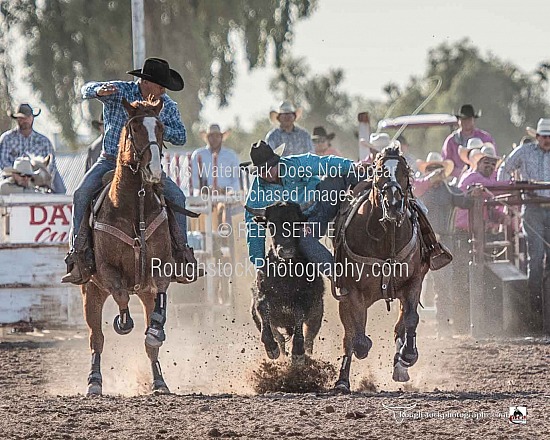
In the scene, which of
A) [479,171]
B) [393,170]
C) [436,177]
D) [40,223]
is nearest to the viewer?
[393,170]

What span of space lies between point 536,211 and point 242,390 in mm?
4365

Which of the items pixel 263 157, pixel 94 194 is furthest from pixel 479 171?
pixel 94 194

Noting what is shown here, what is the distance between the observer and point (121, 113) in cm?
873

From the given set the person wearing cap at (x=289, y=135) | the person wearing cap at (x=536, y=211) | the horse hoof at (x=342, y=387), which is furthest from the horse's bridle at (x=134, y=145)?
the person wearing cap at (x=536, y=211)

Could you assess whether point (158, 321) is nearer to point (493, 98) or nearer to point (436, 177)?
point (436, 177)

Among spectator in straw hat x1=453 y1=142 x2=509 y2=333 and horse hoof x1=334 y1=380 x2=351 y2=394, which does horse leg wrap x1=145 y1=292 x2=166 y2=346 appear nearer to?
horse hoof x1=334 y1=380 x2=351 y2=394

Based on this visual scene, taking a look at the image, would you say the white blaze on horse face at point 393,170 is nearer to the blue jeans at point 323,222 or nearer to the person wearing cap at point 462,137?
the blue jeans at point 323,222

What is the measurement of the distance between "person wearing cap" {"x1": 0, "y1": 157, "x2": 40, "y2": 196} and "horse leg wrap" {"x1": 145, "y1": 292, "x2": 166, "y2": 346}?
5.07 meters

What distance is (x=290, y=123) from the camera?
525 inches

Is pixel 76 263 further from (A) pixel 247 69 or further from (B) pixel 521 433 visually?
(A) pixel 247 69

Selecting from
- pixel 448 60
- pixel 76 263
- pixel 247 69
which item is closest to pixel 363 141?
pixel 76 263

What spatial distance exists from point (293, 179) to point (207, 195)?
395 centimetres

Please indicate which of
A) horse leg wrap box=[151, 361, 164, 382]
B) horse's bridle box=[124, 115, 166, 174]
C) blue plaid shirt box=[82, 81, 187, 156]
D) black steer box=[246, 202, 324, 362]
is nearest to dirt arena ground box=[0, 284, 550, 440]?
horse leg wrap box=[151, 361, 164, 382]

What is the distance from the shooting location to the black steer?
8641mm
